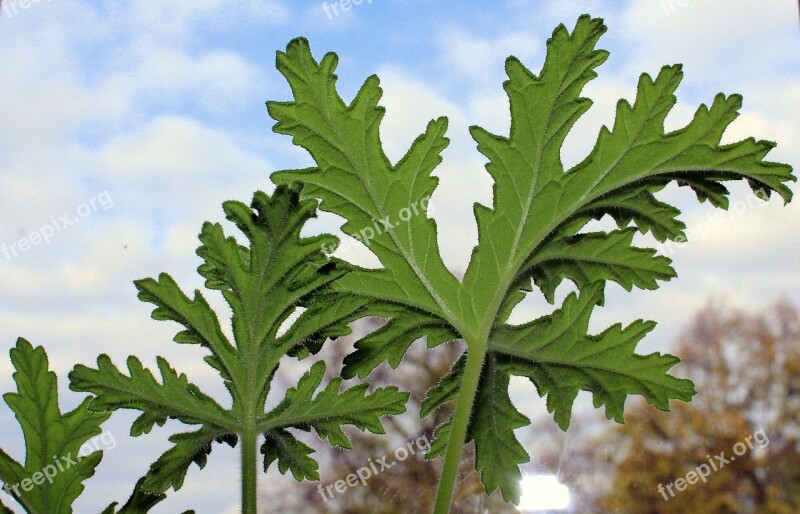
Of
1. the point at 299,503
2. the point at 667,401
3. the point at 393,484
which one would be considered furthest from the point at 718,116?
A: the point at 393,484

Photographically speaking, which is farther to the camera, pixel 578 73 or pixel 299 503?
pixel 299 503

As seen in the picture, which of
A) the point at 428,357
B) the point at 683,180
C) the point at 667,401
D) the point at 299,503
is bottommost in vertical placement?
the point at 667,401

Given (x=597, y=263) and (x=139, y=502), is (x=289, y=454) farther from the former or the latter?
(x=597, y=263)

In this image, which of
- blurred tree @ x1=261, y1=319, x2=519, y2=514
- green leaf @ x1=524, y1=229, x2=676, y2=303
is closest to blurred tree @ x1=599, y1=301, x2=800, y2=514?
blurred tree @ x1=261, y1=319, x2=519, y2=514

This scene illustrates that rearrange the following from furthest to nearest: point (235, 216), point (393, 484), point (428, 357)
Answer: point (393, 484), point (428, 357), point (235, 216)

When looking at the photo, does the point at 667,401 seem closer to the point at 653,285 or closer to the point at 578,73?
the point at 653,285

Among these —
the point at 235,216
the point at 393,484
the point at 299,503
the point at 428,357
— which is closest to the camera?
the point at 235,216

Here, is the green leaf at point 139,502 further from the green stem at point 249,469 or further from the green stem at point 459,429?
the green stem at point 459,429
